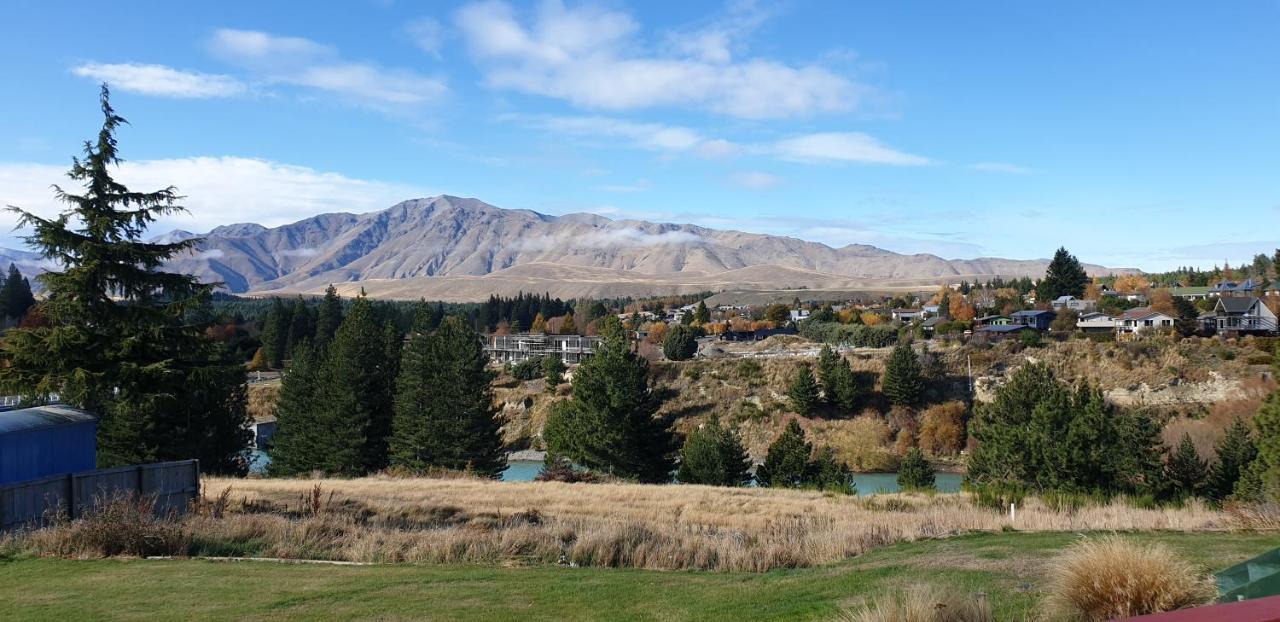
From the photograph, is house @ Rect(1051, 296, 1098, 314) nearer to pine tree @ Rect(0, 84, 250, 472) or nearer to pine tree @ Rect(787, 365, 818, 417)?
pine tree @ Rect(787, 365, 818, 417)

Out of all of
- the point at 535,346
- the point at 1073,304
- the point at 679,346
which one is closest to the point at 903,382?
the point at 679,346

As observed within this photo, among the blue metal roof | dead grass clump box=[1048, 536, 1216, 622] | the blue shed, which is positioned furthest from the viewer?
the blue metal roof

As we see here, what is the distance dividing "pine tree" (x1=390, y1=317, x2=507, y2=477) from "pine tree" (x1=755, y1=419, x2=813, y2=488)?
573 inches

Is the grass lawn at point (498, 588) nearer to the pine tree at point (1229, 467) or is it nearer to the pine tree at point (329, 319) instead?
the pine tree at point (1229, 467)

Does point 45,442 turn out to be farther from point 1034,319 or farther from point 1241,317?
point 1034,319

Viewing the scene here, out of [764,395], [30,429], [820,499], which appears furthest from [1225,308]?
[30,429]

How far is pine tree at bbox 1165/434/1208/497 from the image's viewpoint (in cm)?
3266

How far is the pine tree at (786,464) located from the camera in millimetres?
41406

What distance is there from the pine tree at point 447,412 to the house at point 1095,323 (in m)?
73.2

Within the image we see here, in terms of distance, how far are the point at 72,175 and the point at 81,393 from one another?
5.61 metres

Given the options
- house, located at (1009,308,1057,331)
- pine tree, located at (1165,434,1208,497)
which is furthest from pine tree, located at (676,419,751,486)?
house, located at (1009,308,1057,331)

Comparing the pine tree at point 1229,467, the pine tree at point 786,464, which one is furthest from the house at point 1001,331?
the pine tree at point 1229,467

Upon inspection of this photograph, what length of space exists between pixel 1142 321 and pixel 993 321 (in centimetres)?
1977

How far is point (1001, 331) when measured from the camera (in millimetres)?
93312
